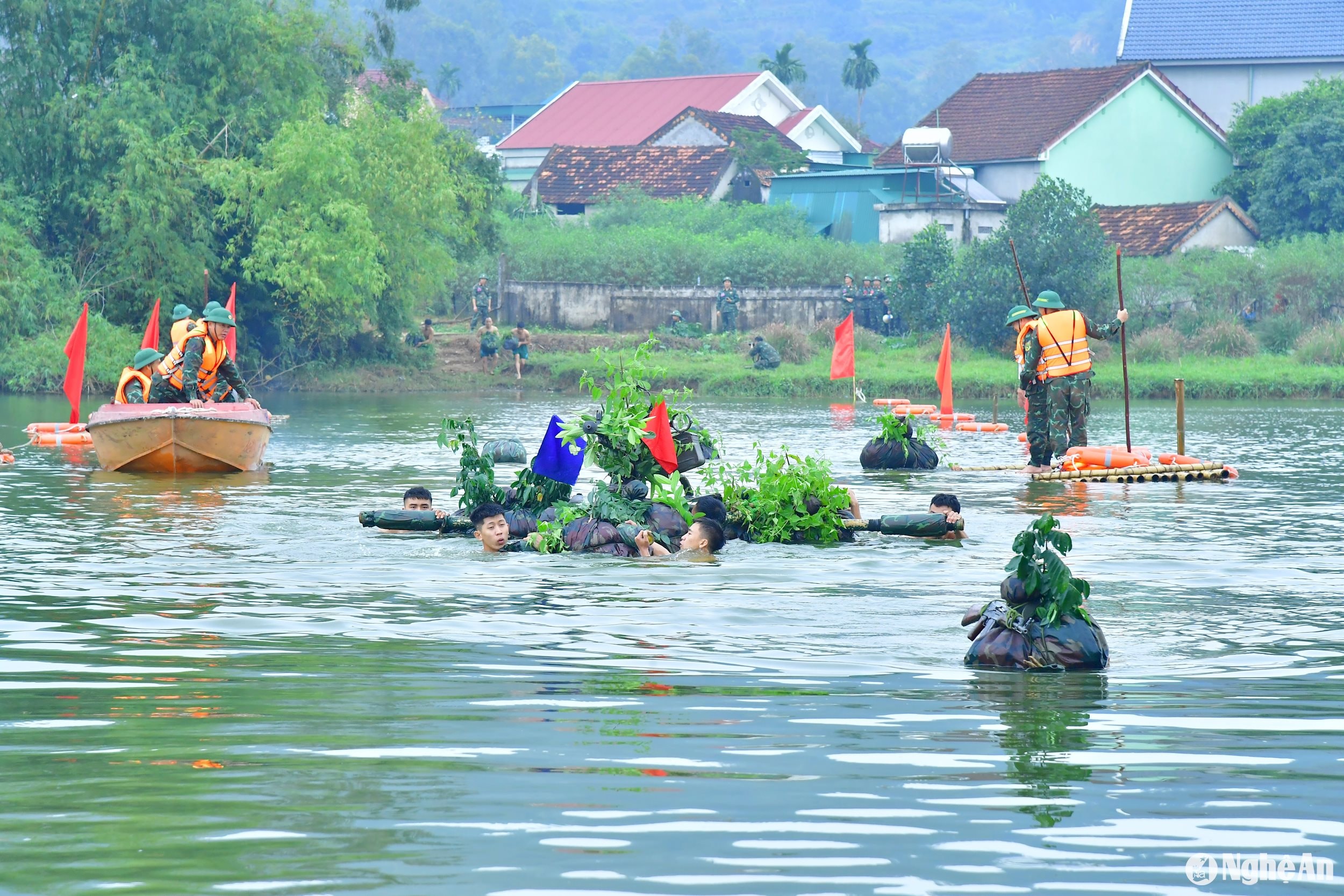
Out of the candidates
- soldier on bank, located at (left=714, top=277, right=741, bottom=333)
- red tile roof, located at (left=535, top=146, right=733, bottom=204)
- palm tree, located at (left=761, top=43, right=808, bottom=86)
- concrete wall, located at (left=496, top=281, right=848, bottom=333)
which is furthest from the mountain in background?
soldier on bank, located at (left=714, top=277, right=741, bottom=333)

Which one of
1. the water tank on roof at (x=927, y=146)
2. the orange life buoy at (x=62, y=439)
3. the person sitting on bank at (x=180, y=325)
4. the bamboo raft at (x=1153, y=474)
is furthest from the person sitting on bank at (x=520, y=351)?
the bamboo raft at (x=1153, y=474)

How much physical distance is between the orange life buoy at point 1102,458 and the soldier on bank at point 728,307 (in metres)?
27.8

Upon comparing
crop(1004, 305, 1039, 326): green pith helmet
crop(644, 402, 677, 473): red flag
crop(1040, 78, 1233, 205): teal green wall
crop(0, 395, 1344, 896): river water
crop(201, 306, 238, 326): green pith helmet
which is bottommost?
crop(0, 395, 1344, 896): river water

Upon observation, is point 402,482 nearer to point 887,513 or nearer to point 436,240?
point 887,513

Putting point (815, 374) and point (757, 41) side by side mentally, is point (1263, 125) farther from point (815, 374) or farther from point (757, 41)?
point (757, 41)

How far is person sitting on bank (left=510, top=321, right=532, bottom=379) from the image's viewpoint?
160 feet

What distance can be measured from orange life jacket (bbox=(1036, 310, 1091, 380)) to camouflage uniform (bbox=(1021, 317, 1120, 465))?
66mm

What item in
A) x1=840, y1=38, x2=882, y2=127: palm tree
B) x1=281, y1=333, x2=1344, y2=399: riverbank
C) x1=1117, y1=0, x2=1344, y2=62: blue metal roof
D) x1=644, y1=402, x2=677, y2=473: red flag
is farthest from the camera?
x1=840, y1=38, x2=882, y2=127: palm tree

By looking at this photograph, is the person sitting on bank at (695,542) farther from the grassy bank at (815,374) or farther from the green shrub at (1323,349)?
the green shrub at (1323,349)

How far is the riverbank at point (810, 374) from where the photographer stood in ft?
141

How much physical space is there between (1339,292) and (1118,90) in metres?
14.2

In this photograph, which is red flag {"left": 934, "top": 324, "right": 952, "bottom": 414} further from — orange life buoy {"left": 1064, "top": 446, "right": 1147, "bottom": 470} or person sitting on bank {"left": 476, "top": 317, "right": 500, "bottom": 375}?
person sitting on bank {"left": 476, "top": 317, "right": 500, "bottom": 375}

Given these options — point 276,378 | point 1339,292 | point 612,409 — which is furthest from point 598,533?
point 1339,292

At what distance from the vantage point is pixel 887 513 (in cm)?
2056
